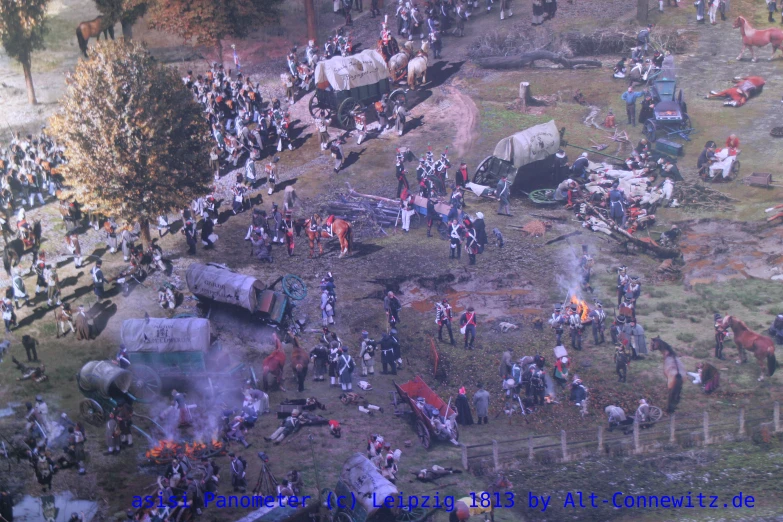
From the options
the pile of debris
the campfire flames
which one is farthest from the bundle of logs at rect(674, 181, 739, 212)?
the campfire flames

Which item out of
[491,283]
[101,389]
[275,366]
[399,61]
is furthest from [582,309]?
[399,61]

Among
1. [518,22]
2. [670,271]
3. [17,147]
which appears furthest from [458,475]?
[518,22]

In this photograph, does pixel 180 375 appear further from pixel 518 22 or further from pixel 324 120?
pixel 518 22

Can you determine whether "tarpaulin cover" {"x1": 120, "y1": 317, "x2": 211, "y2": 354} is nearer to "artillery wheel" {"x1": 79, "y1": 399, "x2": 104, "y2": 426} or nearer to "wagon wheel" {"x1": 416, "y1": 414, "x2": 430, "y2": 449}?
"artillery wheel" {"x1": 79, "y1": 399, "x2": 104, "y2": 426}

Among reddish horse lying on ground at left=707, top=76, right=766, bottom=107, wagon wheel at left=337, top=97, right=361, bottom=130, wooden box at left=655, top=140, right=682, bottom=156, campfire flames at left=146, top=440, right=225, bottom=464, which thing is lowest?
campfire flames at left=146, top=440, right=225, bottom=464

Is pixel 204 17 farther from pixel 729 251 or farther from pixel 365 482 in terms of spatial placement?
pixel 365 482
